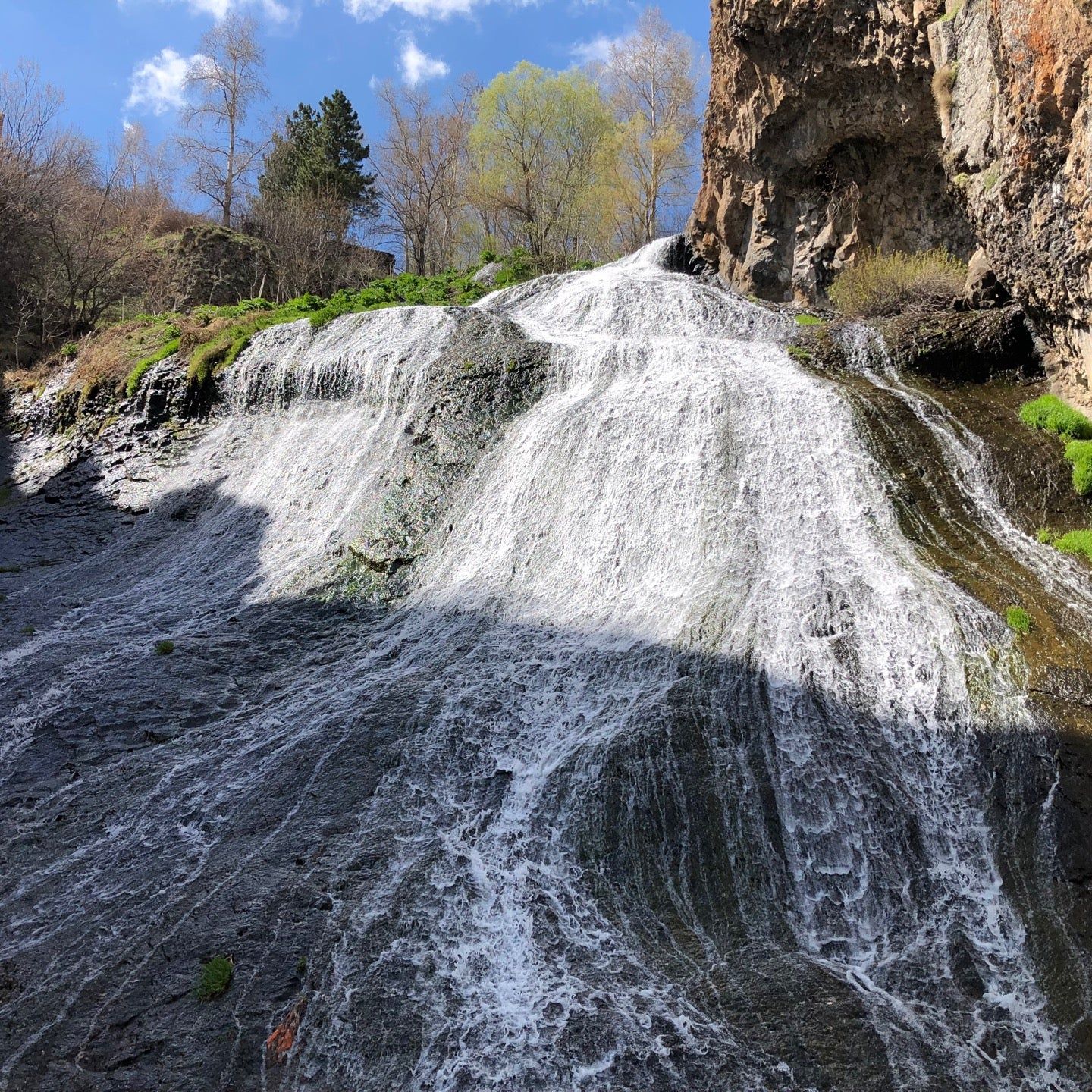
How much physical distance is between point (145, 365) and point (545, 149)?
22508mm

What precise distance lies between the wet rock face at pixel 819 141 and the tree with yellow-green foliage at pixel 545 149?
12.7m

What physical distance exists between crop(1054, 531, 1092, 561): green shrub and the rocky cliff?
3.13 metres

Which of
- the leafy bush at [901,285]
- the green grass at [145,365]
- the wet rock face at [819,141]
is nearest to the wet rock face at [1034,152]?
the leafy bush at [901,285]

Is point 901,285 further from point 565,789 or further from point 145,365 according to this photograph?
point 145,365

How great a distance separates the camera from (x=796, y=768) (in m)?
5.44

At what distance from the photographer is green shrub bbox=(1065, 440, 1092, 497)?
26.4 ft

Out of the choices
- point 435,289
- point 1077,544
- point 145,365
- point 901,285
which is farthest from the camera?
point 435,289

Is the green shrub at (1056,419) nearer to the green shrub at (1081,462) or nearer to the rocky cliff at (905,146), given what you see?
the green shrub at (1081,462)

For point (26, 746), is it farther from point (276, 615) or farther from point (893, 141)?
point (893, 141)

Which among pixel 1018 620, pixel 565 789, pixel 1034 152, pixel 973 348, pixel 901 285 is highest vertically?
pixel 1034 152

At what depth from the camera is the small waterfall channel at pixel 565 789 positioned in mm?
3814

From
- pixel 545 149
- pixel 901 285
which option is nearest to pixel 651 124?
pixel 545 149

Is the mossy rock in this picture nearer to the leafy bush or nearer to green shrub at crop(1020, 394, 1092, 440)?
green shrub at crop(1020, 394, 1092, 440)

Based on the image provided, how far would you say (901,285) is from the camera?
42.3ft
